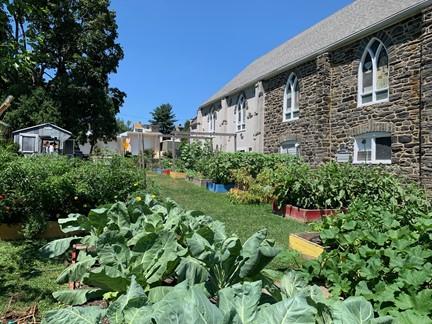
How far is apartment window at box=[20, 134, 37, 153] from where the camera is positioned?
56.4 ft

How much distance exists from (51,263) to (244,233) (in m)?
3.43

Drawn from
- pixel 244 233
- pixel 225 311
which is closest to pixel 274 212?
pixel 244 233

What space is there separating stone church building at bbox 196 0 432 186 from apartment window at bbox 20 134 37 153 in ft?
37.2

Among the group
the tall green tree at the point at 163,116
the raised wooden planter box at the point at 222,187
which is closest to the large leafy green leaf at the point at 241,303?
the raised wooden planter box at the point at 222,187

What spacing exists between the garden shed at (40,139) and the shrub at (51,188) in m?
10.8

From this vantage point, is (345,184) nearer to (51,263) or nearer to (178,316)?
(51,263)

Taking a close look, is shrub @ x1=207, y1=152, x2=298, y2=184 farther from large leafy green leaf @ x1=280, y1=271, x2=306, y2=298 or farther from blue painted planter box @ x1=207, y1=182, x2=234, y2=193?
large leafy green leaf @ x1=280, y1=271, x2=306, y2=298

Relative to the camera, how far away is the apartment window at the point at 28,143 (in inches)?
677

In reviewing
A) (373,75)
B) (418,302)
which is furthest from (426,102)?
(418,302)

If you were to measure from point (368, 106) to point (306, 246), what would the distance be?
367 inches

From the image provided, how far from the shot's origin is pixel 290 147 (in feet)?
61.2

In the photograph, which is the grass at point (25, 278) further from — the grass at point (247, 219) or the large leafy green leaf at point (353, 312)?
the large leafy green leaf at point (353, 312)

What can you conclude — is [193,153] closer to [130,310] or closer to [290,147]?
[290,147]

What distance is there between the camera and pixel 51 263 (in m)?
5.28
